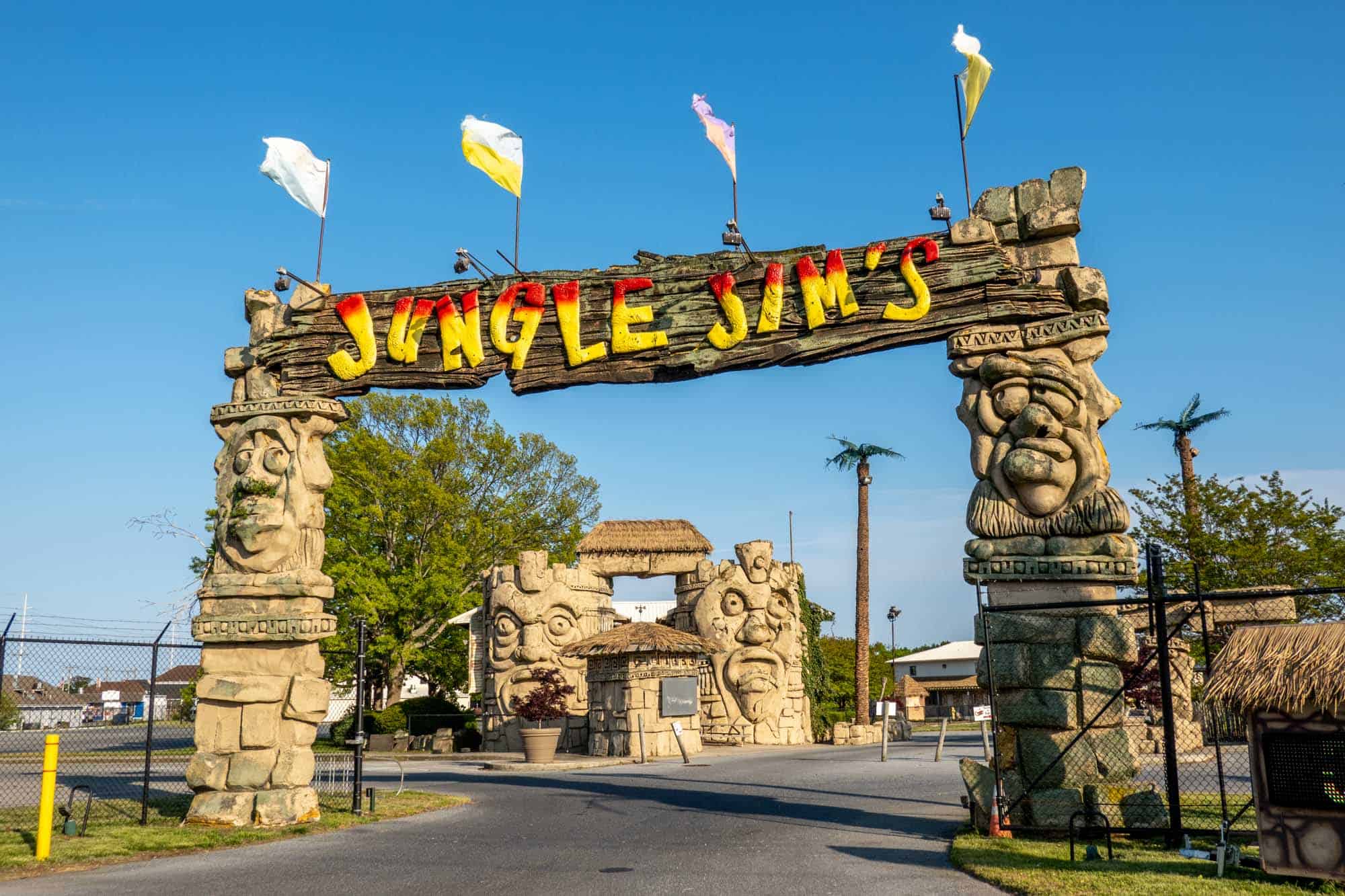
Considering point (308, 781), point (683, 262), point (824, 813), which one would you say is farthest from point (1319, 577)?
point (308, 781)

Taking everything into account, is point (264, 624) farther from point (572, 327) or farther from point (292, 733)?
point (572, 327)

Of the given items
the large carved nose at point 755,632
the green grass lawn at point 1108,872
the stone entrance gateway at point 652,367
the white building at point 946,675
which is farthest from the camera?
the white building at point 946,675

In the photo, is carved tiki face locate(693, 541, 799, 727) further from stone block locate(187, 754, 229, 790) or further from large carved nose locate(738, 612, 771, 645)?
stone block locate(187, 754, 229, 790)

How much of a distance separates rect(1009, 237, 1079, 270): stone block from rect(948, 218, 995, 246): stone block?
31cm

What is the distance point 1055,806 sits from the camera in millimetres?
9453

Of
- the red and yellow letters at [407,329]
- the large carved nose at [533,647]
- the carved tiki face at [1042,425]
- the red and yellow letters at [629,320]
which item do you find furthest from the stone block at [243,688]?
the large carved nose at [533,647]

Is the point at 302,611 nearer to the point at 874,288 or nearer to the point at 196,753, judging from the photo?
the point at 196,753

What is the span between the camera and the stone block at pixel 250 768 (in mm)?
11664

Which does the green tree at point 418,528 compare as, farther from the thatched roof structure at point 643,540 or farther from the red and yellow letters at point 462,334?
the red and yellow letters at point 462,334

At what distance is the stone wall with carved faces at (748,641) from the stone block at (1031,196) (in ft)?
68.0

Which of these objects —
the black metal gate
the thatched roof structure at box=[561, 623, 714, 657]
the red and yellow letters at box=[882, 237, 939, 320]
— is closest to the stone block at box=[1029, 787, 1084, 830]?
the black metal gate

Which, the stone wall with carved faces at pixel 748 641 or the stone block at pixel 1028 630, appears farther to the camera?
the stone wall with carved faces at pixel 748 641

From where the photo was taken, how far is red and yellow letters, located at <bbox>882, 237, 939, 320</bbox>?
1096 cm

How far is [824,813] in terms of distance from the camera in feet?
40.6
